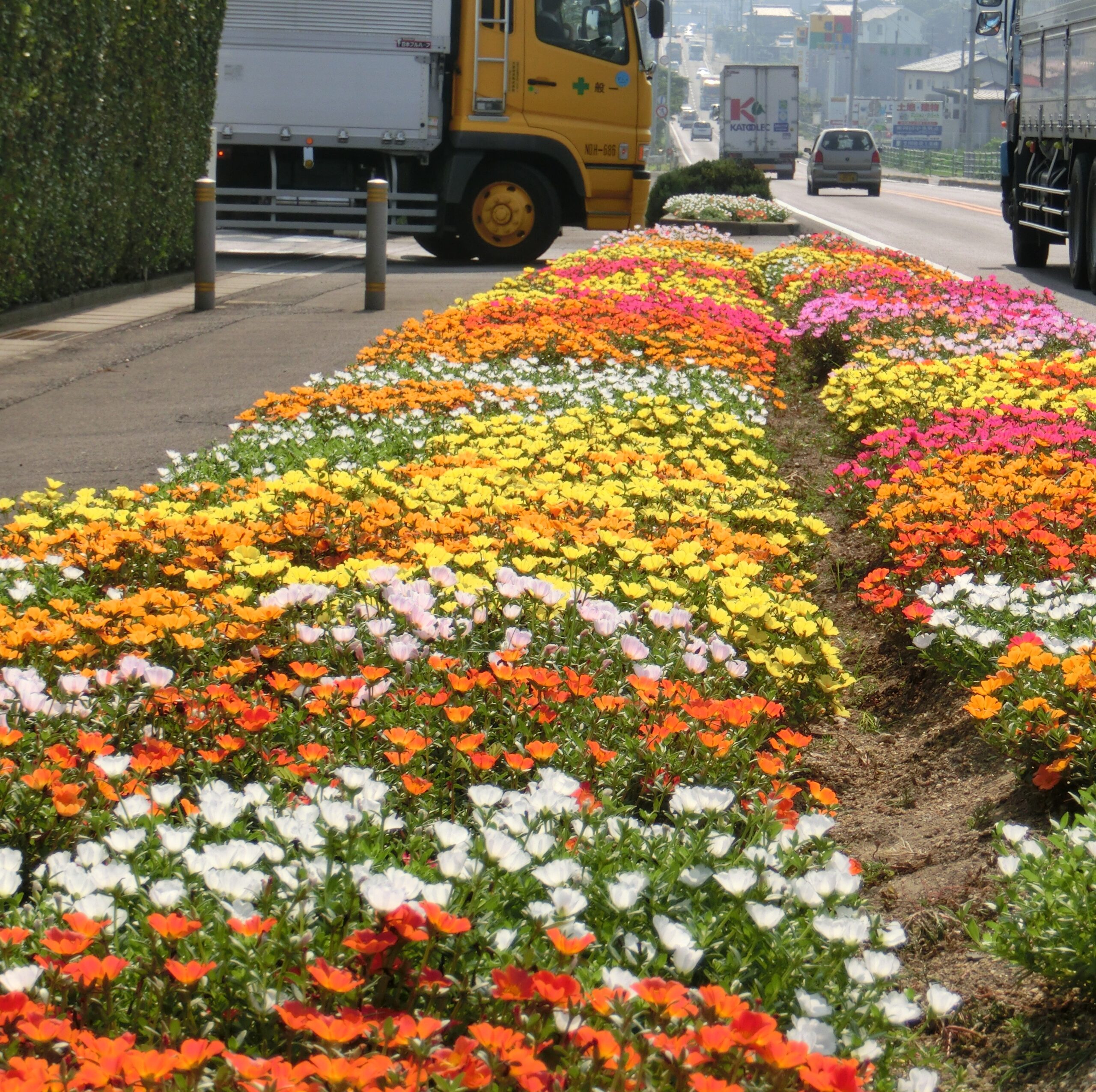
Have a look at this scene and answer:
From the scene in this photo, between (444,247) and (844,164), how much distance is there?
32744mm

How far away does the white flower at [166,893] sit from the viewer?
2.27m

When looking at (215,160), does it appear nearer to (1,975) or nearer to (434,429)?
(434,429)

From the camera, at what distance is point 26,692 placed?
318cm

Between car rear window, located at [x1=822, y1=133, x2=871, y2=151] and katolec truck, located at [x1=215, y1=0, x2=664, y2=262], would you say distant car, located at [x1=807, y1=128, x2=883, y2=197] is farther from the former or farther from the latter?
katolec truck, located at [x1=215, y1=0, x2=664, y2=262]

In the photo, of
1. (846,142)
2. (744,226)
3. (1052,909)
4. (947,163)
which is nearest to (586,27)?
(744,226)

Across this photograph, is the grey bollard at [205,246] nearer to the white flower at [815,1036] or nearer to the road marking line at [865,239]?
the road marking line at [865,239]

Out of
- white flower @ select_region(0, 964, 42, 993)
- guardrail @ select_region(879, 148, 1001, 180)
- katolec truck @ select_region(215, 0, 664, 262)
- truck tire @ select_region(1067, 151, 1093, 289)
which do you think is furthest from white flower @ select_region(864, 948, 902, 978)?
guardrail @ select_region(879, 148, 1001, 180)

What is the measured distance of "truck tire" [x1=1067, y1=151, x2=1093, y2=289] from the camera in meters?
17.1

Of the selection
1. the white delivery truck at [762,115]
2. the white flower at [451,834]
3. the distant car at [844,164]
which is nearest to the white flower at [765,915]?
the white flower at [451,834]

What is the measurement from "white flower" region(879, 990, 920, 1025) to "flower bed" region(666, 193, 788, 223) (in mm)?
26142

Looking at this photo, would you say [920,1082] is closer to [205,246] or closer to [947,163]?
[205,246]

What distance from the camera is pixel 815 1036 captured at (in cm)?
212

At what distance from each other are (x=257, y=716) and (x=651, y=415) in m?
4.37

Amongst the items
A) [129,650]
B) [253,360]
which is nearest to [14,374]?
[253,360]
